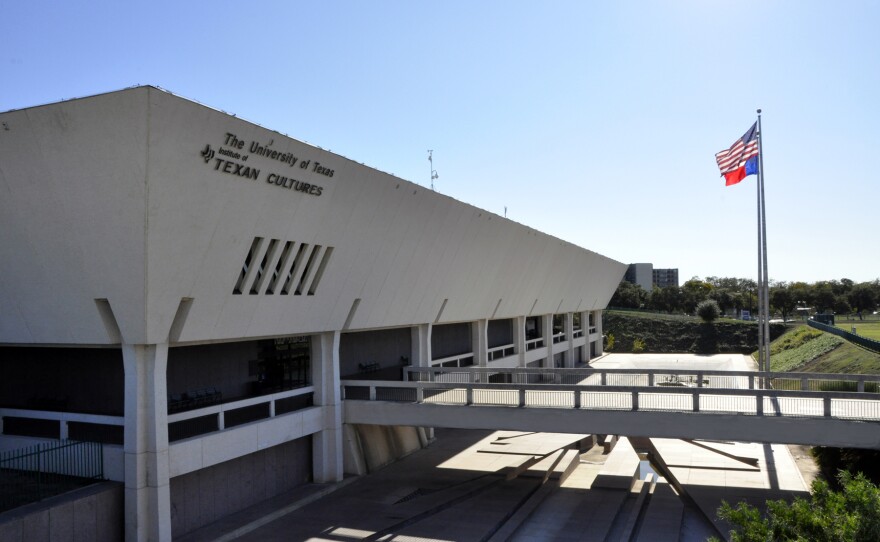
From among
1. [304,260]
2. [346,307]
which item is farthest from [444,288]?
[304,260]

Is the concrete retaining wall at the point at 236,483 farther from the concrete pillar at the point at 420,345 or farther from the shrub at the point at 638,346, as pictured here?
the shrub at the point at 638,346

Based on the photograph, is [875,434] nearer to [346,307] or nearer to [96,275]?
[346,307]

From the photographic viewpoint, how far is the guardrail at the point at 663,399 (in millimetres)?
20016

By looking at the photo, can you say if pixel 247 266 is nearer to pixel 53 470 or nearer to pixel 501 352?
pixel 53 470

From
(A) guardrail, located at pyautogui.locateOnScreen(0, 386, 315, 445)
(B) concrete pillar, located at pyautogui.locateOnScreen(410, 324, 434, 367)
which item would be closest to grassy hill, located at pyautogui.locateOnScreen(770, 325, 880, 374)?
(B) concrete pillar, located at pyautogui.locateOnScreen(410, 324, 434, 367)

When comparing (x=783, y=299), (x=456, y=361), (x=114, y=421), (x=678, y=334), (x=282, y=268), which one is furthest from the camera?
(x=783, y=299)

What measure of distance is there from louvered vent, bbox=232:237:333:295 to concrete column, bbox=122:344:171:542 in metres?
3.16

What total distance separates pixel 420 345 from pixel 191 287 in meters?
15.5

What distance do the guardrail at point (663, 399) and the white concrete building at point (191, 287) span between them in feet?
12.5

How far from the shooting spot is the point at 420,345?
31484mm

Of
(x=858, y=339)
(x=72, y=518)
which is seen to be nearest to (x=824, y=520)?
(x=72, y=518)

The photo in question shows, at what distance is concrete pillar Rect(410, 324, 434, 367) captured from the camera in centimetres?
3141

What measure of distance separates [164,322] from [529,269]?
26671 mm

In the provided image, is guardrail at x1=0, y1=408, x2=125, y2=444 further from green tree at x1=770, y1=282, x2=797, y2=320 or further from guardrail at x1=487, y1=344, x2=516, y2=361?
green tree at x1=770, y1=282, x2=797, y2=320
